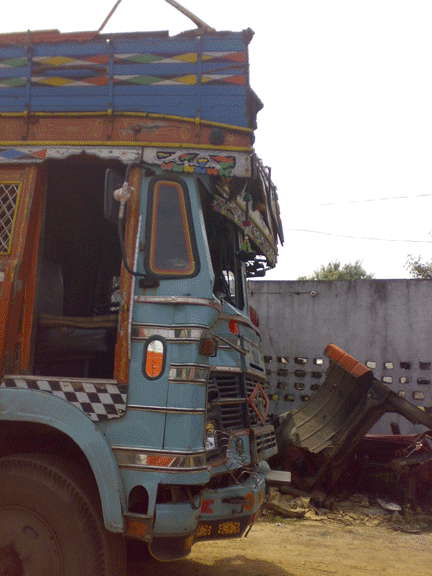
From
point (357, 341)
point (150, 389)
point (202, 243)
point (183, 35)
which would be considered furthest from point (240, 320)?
point (357, 341)

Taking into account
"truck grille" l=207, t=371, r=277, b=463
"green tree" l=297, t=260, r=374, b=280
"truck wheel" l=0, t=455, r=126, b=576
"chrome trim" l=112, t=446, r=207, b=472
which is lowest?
"truck wheel" l=0, t=455, r=126, b=576

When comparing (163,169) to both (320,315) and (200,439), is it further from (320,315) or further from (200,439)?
(320,315)

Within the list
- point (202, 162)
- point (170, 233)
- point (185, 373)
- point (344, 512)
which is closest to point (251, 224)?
point (202, 162)

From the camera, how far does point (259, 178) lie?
418cm

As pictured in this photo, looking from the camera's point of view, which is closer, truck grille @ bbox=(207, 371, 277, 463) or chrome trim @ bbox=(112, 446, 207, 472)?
chrome trim @ bbox=(112, 446, 207, 472)

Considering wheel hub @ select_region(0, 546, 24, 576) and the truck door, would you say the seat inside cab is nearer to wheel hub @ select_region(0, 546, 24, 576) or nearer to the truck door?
the truck door

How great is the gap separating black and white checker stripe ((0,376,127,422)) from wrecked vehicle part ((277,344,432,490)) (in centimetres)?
442

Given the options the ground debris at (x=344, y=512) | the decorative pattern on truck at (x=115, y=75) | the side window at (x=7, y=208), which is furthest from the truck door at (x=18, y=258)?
the ground debris at (x=344, y=512)

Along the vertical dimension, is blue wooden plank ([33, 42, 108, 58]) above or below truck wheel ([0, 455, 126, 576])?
above

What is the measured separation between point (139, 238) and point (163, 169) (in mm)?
465

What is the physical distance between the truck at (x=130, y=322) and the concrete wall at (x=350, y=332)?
20.1 ft

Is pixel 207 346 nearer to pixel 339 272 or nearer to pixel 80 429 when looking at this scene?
pixel 80 429

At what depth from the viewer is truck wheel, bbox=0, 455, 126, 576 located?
9.69 ft

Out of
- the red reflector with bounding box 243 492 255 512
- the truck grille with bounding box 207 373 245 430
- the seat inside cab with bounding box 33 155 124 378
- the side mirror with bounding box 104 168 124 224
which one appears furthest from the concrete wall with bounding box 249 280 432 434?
the side mirror with bounding box 104 168 124 224
